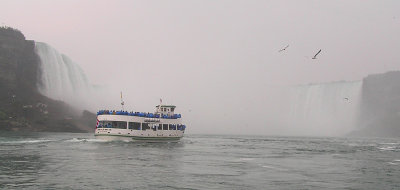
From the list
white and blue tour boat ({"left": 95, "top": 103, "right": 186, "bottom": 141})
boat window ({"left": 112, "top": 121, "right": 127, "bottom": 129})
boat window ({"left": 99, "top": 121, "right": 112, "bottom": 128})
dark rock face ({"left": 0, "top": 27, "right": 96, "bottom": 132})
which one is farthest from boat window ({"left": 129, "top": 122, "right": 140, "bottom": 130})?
dark rock face ({"left": 0, "top": 27, "right": 96, "bottom": 132})

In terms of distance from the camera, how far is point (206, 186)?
22.8 metres

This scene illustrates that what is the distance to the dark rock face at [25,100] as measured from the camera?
14775cm

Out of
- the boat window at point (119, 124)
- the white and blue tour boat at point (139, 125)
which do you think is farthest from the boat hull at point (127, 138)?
the boat window at point (119, 124)

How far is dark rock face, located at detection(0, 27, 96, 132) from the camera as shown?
485ft

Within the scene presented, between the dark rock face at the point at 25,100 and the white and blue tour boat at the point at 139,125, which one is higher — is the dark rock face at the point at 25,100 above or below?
above

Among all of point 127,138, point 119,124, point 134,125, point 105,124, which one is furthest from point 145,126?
point 105,124

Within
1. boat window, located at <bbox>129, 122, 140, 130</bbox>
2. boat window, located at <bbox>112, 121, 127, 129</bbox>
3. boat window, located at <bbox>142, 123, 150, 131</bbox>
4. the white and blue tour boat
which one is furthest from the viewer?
boat window, located at <bbox>142, 123, 150, 131</bbox>

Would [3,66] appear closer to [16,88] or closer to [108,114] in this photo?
[16,88]

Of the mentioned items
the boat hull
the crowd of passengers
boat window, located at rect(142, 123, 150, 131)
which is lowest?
the boat hull

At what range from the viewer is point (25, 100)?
15600cm

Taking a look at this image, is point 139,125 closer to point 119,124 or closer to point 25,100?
point 119,124

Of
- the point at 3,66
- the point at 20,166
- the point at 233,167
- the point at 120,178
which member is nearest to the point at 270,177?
the point at 233,167

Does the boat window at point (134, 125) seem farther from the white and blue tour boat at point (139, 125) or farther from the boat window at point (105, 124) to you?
the boat window at point (105, 124)

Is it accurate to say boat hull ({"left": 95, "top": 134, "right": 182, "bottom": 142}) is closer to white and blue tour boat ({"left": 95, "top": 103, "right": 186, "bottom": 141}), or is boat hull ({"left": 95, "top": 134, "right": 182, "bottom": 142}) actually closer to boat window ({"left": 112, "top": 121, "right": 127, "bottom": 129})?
white and blue tour boat ({"left": 95, "top": 103, "right": 186, "bottom": 141})
